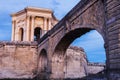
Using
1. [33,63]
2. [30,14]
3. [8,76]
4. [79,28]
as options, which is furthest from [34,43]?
[79,28]

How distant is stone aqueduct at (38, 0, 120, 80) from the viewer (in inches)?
309

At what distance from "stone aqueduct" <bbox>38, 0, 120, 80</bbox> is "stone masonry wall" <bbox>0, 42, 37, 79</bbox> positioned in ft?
7.68

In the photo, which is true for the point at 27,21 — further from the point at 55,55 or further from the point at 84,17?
the point at 84,17

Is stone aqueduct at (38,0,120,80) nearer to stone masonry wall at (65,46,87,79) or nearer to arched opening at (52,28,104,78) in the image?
arched opening at (52,28,104,78)

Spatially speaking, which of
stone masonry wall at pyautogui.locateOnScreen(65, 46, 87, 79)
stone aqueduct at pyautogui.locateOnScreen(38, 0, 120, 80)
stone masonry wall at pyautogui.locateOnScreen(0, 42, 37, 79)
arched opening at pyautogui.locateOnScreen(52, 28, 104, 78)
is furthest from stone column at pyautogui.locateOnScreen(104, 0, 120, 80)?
stone masonry wall at pyautogui.locateOnScreen(0, 42, 37, 79)

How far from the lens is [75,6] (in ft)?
39.1

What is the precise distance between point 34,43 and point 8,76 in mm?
3691

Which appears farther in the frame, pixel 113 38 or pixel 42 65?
pixel 42 65

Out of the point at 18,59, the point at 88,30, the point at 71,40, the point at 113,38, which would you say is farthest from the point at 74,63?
the point at 113,38

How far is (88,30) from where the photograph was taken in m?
12.2

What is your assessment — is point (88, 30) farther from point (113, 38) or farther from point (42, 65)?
point (42, 65)

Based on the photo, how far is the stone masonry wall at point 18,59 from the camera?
19625mm

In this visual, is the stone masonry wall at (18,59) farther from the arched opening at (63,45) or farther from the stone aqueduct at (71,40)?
the arched opening at (63,45)

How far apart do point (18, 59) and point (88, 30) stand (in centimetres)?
966
